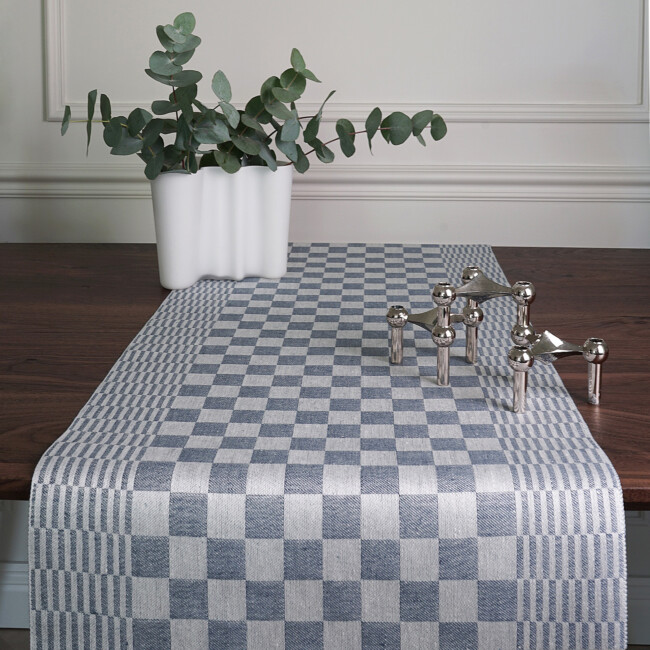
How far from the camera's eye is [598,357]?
2.42ft

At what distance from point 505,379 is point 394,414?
0.14m

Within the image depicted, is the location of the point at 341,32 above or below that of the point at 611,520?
above

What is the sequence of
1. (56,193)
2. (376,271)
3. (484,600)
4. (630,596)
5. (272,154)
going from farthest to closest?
(56,193) < (630,596) < (376,271) < (272,154) < (484,600)

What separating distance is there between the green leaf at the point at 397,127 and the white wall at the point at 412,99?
0.35 metres

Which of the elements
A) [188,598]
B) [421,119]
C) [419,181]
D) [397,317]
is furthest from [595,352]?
[419,181]

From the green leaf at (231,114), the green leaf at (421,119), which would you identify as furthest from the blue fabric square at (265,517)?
the green leaf at (421,119)

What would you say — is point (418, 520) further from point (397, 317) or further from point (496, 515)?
point (397, 317)

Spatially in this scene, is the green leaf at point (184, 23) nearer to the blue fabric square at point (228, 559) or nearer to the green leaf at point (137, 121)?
the green leaf at point (137, 121)

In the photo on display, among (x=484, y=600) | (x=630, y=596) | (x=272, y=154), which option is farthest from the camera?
(x=630, y=596)

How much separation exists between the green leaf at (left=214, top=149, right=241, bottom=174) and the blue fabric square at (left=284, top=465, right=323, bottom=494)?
21.8 inches

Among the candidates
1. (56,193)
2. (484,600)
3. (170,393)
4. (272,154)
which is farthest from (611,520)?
(56,193)

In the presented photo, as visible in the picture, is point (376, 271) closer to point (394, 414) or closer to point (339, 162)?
point (339, 162)

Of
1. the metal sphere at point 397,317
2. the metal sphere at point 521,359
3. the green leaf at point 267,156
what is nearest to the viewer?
the metal sphere at point 521,359

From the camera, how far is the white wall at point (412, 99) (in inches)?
57.7
